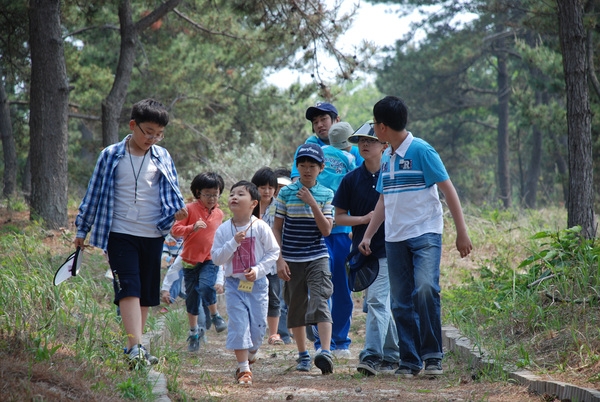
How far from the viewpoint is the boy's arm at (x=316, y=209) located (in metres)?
6.25

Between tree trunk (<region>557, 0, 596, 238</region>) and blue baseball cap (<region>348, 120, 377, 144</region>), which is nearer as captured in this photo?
blue baseball cap (<region>348, 120, 377, 144</region>)

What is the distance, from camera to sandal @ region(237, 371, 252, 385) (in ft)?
17.9

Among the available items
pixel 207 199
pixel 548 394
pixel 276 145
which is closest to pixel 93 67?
pixel 276 145

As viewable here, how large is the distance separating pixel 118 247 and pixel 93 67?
51.8 ft

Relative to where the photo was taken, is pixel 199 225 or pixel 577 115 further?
pixel 577 115

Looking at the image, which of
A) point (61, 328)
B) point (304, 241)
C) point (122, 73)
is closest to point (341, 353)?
point (304, 241)

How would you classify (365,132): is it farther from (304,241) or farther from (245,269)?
(245,269)

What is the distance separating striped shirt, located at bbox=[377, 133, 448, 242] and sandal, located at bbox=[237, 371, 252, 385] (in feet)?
4.87

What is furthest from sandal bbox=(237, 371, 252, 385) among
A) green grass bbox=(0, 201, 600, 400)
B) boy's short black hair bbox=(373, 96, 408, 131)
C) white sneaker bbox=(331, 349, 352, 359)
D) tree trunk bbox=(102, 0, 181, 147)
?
tree trunk bbox=(102, 0, 181, 147)

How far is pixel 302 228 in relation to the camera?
256 inches

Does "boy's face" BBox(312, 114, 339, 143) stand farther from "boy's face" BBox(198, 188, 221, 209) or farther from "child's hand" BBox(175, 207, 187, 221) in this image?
"child's hand" BBox(175, 207, 187, 221)

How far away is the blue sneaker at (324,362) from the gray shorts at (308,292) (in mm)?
376

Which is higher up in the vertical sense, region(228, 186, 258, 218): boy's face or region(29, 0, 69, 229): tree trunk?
region(29, 0, 69, 229): tree trunk

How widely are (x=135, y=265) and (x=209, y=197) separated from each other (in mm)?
2381
